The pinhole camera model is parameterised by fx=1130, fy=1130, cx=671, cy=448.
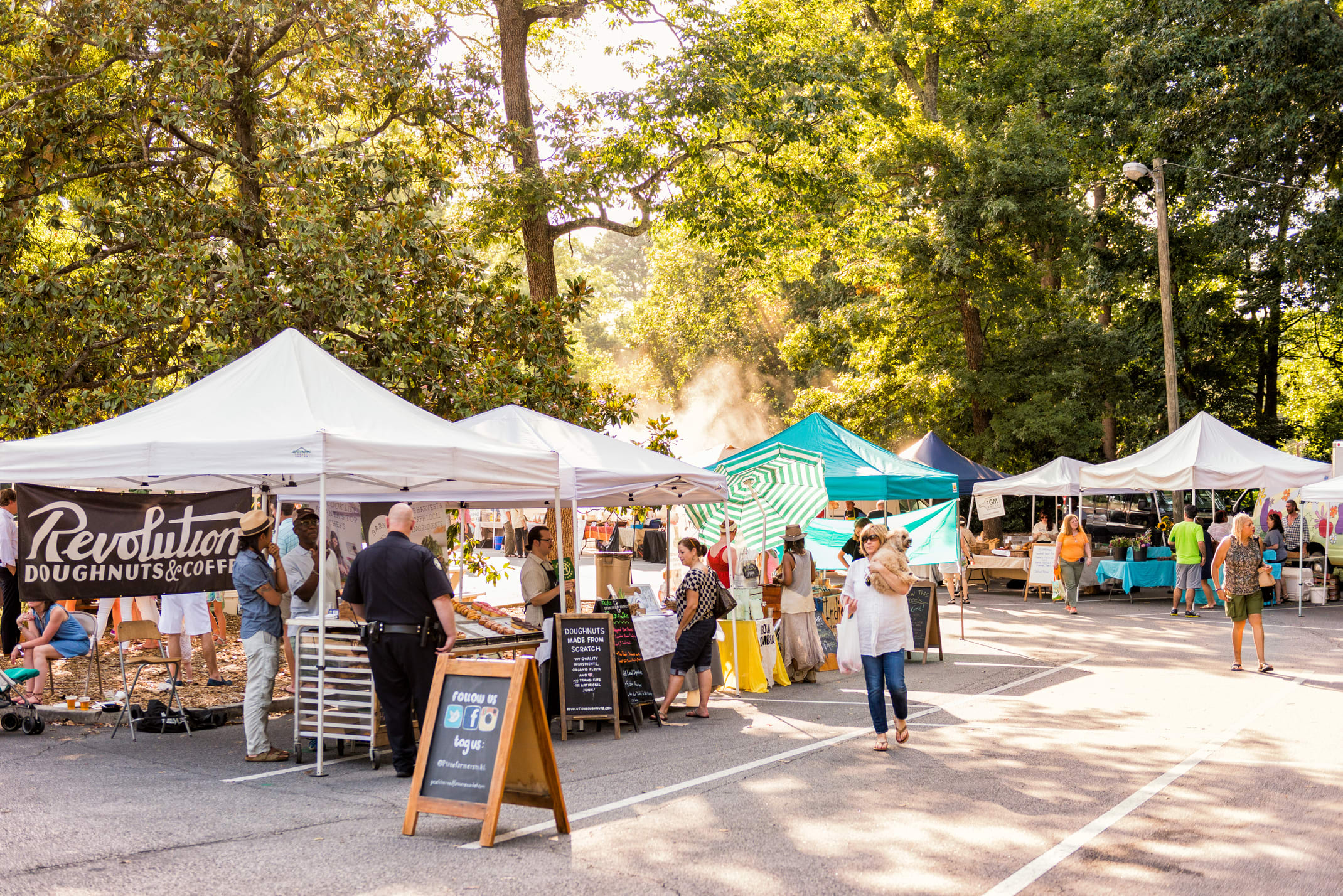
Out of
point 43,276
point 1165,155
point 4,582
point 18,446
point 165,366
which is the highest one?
point 1165,155

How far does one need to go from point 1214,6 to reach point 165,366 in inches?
919

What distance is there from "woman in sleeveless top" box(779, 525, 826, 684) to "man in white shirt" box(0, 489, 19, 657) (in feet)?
27.2

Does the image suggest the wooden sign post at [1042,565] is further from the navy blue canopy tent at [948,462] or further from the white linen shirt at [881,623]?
the white linen shirt at [881,623]

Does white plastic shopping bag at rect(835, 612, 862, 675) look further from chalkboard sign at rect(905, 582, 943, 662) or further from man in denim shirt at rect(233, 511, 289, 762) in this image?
chalkboard sign at rect(905, 582, 943, 662)

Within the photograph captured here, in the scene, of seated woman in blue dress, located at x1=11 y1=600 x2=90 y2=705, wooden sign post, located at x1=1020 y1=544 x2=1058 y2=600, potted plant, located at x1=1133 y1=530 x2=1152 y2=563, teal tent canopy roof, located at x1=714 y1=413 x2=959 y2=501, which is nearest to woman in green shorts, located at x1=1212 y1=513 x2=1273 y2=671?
teal tent canopy roof, located at x1=714 y1=413 x2=959 y2=501

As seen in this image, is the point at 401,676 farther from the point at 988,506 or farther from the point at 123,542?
the point at 988,506

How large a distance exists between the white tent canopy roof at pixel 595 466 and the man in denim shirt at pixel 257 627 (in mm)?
2823

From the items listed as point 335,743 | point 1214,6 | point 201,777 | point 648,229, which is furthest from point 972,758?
point 1214,6

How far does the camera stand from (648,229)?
20.5 meters

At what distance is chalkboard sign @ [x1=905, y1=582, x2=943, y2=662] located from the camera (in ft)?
46.8

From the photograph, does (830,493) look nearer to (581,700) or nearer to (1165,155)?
(581,700)

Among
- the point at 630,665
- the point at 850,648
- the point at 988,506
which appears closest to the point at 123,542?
the point at 630,665

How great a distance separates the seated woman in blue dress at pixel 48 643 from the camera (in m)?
10.5

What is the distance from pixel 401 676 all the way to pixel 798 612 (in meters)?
6.12
